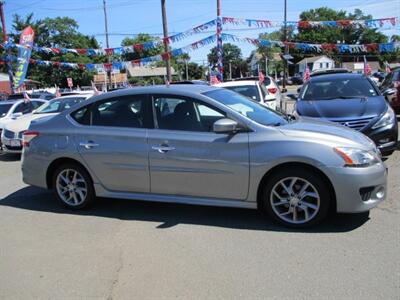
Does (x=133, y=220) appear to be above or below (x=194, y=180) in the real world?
below

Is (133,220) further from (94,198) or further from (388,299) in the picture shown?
(388,299)

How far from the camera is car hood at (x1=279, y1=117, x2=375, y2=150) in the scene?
16.5ft

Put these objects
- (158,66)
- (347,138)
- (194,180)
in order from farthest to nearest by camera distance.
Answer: (158,66)
(194,180)
(347,138)

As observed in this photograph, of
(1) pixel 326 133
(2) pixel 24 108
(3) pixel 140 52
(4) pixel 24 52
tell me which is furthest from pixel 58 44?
(1) pixel 326 133

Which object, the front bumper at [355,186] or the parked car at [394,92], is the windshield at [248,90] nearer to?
the parked car at [394,92]

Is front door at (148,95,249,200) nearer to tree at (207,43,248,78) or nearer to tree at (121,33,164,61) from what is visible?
tree at (121,33,164,61)

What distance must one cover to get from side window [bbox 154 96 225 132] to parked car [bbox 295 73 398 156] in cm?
316

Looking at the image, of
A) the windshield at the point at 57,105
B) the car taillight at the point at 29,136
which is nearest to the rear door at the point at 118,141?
the car taillight at the point at 29,136

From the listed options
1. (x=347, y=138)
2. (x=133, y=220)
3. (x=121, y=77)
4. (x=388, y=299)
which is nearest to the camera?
(x=388, y=299)

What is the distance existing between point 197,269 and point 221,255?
37 cm

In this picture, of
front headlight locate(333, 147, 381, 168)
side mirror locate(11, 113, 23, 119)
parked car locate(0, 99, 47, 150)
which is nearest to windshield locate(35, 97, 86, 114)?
side mirror locate(11, 113, 23, 119)

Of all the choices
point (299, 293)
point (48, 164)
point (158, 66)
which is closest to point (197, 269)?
point (299, 293)

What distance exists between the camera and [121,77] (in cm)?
7406

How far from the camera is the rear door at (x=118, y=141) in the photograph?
5.80 m
